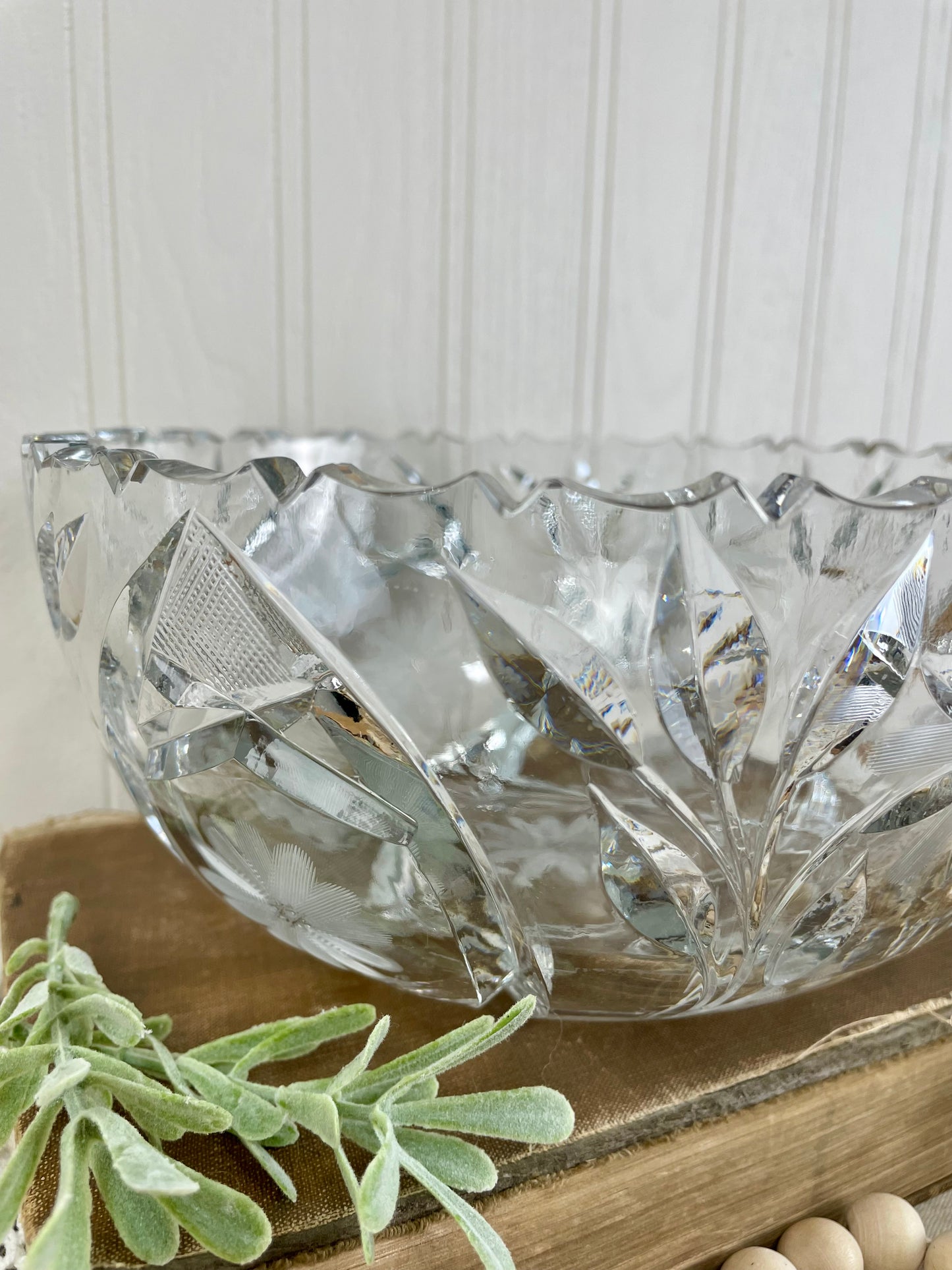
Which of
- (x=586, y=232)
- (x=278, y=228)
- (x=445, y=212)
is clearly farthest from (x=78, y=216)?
(x=586, y=232)

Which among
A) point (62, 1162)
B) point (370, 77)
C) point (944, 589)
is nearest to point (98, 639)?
point (62, 1162)

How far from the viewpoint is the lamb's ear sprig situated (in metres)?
0.22

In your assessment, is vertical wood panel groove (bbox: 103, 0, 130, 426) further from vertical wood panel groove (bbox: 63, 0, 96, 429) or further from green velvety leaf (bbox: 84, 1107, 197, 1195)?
green velvety leaf (bbox: 84, 1107, 197, 1195)

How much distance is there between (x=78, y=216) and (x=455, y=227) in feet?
0.82

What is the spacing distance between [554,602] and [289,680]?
85mm

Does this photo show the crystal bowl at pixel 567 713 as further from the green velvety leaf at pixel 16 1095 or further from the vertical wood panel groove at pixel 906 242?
the vertical wood panel groove at pixel 906 242

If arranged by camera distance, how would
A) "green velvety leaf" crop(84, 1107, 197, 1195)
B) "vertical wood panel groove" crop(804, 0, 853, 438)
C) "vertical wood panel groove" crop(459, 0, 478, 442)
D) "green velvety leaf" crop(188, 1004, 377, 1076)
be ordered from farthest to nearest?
"vertical wood panel groove" crop(804, 0, 853, 438) → "vertical wood panel groove" crop(459, 0, 478, 442) → "green velvety leaf" crop(188, 1004, 377, 1076) → "green velvety leaf" crop(84, 1107, 197, 1195)

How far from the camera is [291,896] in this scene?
32cm

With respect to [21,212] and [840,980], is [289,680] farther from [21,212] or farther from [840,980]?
[21,212]

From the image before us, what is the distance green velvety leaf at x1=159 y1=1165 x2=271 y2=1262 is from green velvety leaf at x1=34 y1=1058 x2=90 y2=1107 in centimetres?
4

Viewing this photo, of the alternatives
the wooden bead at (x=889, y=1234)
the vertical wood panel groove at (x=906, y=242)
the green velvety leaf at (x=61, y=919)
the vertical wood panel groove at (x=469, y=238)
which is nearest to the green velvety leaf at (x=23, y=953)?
the green velvety leaf at (x=61, y=919)

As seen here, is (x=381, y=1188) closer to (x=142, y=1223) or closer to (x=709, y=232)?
(x=142, y=1223)

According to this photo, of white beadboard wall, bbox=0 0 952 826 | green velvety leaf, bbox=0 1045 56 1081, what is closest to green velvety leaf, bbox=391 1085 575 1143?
green velvety leaf, bbox=0 1045 56 1081

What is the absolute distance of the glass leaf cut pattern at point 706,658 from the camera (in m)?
0.28
